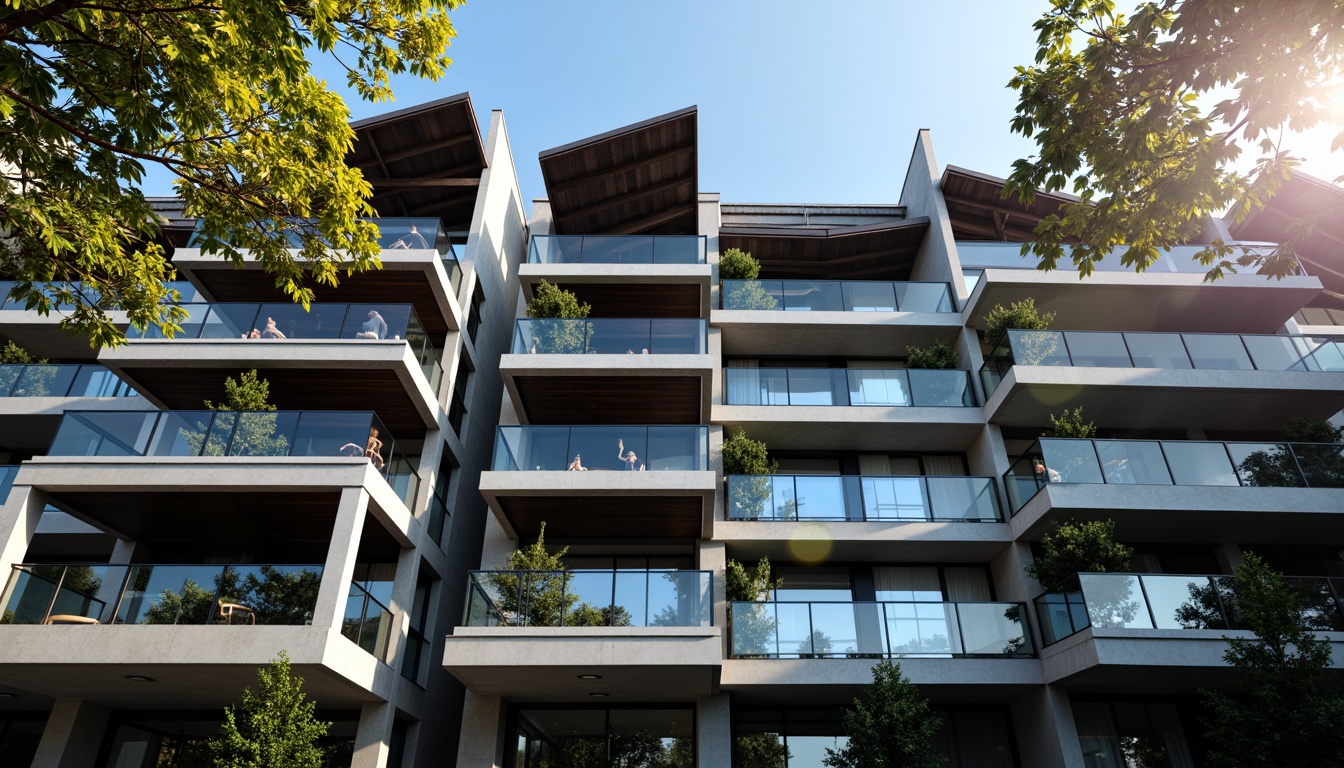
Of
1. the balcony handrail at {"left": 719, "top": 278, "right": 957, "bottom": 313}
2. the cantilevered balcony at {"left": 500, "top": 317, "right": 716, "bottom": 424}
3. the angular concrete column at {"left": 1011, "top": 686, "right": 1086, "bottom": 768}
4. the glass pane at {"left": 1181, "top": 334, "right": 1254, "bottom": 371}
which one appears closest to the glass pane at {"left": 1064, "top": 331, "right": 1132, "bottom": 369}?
the glass pane at {"left": 1181, "top": 334, "right": 1254, "bottom": 371}

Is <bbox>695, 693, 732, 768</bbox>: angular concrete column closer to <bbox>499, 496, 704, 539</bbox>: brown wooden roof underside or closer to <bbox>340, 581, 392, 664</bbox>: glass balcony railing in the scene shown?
<bbox>499, 496, 704, 539</bbox>: brown wooden roof underside

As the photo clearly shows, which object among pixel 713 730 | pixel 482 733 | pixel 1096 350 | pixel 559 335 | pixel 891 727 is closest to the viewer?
pixel 891 727


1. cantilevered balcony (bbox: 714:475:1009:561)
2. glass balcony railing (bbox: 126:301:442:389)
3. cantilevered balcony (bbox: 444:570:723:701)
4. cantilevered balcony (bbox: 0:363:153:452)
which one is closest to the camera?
cantilevered balcony (bbox: 444:570:723:701)

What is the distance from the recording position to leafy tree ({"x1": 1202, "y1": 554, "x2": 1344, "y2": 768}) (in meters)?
10.6

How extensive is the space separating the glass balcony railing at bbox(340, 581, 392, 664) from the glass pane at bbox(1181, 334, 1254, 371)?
675 inches

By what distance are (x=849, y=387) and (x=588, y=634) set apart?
8.65 metres

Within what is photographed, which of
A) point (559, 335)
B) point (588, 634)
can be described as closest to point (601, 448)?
point (559, 335)

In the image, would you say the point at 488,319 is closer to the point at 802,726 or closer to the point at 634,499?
the point at 634,499

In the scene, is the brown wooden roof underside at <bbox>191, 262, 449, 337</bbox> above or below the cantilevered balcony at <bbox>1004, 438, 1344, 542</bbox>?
above

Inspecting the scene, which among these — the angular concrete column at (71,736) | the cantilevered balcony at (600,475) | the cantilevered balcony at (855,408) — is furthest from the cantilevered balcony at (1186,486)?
the angular concrete column at (71,736)

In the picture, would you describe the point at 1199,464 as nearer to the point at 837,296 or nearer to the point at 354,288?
the point at 837,296

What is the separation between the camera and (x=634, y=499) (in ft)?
51.3

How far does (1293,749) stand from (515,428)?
13.4 metres

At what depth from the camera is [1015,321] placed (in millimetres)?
17312
